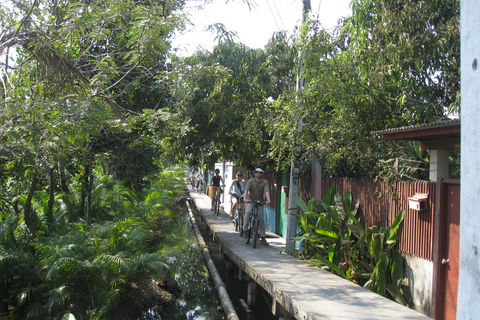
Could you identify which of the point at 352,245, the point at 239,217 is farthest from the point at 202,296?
the point at 239,217

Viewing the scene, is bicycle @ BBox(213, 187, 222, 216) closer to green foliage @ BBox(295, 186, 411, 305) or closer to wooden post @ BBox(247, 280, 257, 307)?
green foliage @ BBox(295, 186, 411, 305)

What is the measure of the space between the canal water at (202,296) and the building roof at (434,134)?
3796 millimetres

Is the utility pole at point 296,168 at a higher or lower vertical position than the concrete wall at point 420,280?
higher

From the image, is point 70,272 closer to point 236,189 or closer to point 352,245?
point 352,245

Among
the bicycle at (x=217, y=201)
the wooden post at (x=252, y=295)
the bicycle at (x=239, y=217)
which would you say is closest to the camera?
the wooden post at (x=252, y=295)

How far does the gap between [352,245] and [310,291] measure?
1773 millimetres

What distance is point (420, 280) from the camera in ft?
19.6

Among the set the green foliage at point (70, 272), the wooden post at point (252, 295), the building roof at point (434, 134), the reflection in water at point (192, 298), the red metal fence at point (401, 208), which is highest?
the building roof at point (434, 134)

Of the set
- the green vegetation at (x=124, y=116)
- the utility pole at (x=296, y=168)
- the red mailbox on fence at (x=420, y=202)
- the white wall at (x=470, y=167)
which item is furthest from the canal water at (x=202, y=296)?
the white wall at (x=470, y=167)

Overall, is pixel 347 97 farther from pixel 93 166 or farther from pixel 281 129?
pixel 93 166

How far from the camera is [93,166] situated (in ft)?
31.6

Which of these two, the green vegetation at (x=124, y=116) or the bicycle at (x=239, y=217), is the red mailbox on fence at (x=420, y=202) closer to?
the green vegetation at (x=124, y=116)

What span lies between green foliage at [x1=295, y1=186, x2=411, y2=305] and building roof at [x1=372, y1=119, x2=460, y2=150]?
3.68 ft

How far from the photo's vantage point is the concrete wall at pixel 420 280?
576cm
